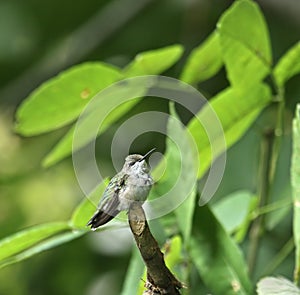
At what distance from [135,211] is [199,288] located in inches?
15.8

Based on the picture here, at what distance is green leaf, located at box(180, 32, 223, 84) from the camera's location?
2.40 feet

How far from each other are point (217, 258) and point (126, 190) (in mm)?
201

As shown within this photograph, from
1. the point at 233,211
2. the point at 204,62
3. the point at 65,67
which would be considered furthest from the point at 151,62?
the point at 65,67

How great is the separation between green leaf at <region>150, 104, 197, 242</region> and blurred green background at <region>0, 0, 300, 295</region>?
1.76 ft

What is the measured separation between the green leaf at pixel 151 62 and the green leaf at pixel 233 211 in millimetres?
145

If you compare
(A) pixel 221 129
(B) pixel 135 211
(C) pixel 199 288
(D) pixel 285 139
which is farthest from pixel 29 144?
(B) pixel 135 211

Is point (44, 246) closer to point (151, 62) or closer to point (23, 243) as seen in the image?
point (23, 243)

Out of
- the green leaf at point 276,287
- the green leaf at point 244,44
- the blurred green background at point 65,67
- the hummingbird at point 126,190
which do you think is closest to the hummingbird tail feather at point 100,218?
the hummingbird at point 126,190

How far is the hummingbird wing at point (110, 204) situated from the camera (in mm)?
417

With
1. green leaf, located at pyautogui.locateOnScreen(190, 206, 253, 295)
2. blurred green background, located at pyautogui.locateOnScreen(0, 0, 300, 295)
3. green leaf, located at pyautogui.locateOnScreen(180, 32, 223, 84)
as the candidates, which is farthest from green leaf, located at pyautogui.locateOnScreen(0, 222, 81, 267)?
blurred green background, located at pyautogui.locateOnScreen(0, 0, 300, 295)

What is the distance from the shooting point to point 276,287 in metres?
0.52

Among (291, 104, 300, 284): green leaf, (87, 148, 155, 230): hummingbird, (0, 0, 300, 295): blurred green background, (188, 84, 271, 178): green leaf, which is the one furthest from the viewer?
(0, 0, 300, 295): blurred green background

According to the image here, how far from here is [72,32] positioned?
4.63 feet

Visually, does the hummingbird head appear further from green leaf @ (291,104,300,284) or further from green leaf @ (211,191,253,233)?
green leaf @ (211,191,253,233)
